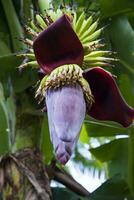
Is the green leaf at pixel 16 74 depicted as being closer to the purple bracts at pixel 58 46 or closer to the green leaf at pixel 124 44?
the purple bracts at pixel 58 46

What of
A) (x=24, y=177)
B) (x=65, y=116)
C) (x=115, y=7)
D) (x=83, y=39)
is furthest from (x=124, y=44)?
(x=65, y=116)

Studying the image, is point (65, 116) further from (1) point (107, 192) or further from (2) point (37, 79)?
(1) point (107, 192)

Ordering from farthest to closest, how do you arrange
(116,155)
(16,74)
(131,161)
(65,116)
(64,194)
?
(116,155) → (131,161) → (64,194) → (16,74) → (65,116)

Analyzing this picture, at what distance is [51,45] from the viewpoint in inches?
40.4

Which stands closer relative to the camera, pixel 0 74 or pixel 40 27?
pixel 40 27

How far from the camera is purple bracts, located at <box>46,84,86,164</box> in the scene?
0.91 metres

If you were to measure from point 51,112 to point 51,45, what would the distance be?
0.13m

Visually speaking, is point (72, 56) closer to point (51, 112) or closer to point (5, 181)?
point (51, 112)

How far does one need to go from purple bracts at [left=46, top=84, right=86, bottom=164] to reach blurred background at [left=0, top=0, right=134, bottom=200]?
0.73 ft

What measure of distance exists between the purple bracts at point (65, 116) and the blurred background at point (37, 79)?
0.22 m

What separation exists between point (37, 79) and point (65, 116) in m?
0.33

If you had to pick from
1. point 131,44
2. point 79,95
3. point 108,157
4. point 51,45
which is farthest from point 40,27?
point 108,157

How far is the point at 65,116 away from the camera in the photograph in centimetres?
94

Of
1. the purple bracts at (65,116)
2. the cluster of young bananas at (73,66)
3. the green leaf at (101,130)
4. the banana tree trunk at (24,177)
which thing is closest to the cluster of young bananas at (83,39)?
the cluster of young bananas at (73,66)
